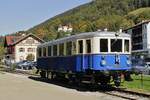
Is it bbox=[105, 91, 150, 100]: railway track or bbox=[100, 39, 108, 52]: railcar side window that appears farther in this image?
bbox=[100, 39, 108, 52]: railcar side window

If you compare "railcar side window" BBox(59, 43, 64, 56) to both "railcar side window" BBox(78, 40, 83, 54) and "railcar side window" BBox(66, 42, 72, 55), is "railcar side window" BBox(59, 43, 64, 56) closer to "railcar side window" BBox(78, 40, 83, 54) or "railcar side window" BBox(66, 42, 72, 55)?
"railcar side window" BBox(66, 42, 72, 55)

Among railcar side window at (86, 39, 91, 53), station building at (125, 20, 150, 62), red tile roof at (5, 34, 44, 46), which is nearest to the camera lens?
railcar side window at (86, 39, 91, 53)

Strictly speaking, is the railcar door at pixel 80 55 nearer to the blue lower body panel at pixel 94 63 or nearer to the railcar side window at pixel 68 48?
the blue lower body panel at pixel 94 63

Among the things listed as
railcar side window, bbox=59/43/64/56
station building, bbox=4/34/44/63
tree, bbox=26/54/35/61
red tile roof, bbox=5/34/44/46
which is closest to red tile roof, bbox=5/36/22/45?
red tile roof, bbox=5/34/44/46

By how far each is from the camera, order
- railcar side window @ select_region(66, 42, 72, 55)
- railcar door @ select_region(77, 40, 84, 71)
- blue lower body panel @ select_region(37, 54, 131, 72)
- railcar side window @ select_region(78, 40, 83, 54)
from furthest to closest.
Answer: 1. railcar side window @ select_region(66, 42, 72, 55)
2. railcar side window @ select_region(78, 40, 83, 54)
3. railcar door @ select_region(77, 40, 84, 71)
4. blue lower body panel @ select_region(37, 54, 131, 72)

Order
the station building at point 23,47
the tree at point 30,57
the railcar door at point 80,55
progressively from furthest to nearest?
1. the station building at point 23,47
2. the tree at point 30,57
3. the railcar door at point 80,55

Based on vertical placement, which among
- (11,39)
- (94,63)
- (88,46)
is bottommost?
(94,63)

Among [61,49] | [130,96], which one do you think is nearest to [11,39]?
[61,49]

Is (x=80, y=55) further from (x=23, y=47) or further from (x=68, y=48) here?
(x=23, y=47)

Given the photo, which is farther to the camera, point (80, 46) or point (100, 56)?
point (80, 46)

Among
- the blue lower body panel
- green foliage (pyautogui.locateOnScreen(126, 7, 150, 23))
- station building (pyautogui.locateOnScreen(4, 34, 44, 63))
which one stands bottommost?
the blue lower body panel

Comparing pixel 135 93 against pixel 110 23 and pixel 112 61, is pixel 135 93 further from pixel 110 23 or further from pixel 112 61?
pixel 110 23

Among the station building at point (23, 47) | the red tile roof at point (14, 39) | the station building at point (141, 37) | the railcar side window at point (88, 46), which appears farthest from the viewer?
the station building at point (23, 47)

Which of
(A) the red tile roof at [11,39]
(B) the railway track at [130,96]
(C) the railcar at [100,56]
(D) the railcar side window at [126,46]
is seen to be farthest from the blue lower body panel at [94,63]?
(A) the red tile roof at [11,39]
